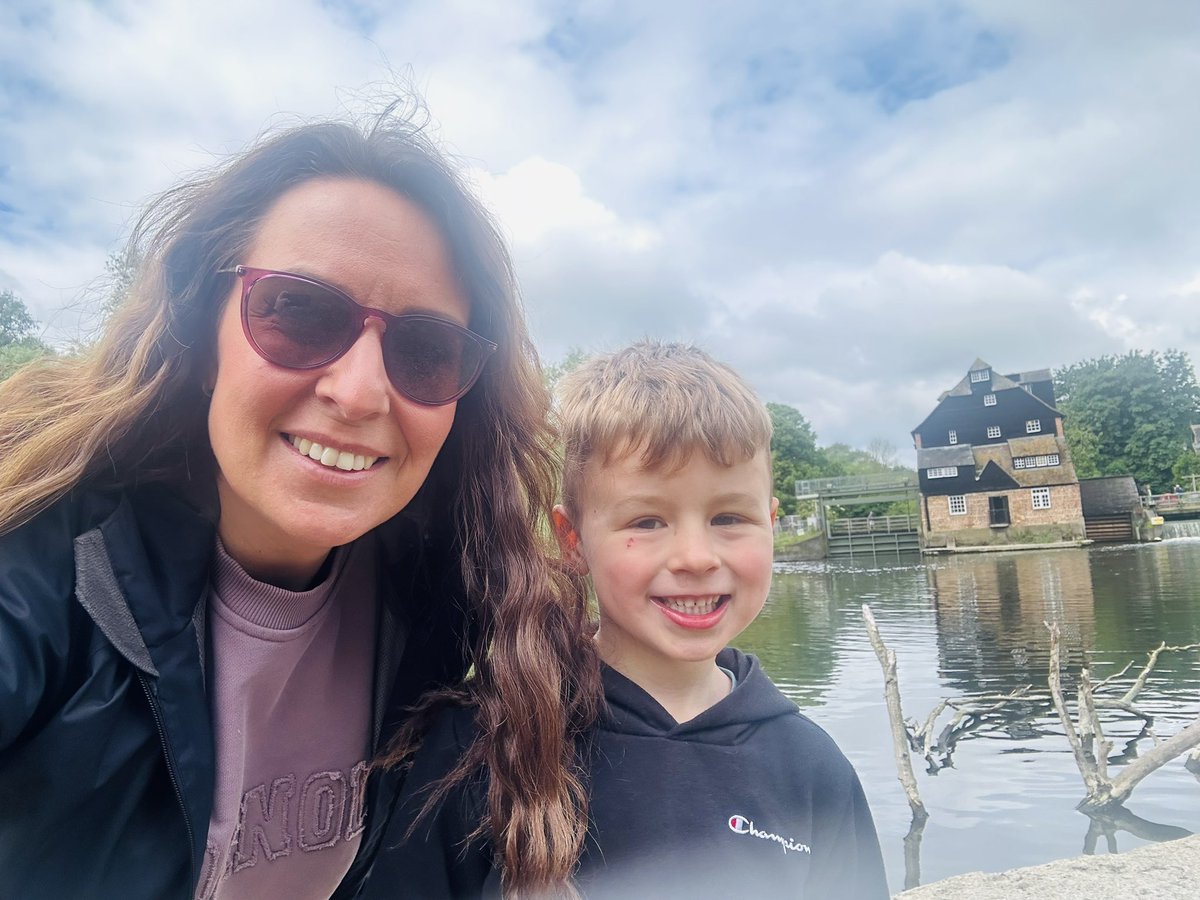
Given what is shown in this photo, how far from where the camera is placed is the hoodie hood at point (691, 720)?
159 centimetres

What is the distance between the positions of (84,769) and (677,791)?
1.01 metres

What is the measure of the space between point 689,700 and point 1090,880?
4566 millimetres

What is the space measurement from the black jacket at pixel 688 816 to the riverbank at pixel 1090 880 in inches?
142

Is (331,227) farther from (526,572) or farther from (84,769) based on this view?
(84,769)

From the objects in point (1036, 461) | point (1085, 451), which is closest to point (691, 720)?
point (1036, 461)

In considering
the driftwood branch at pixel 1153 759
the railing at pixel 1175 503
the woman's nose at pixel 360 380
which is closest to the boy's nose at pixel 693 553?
the woman's nose at pixel 360 380

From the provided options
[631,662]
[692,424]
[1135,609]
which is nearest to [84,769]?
[631,662]

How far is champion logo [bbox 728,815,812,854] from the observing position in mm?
1485

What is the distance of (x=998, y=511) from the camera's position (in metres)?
38.0

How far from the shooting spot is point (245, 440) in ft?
4.59

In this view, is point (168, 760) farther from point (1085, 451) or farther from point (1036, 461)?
point (1085, 451)

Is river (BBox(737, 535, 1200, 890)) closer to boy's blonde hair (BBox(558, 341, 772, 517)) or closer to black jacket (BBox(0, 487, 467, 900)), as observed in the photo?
boy's blonde hair (BBox(558, 341, 772, 517))

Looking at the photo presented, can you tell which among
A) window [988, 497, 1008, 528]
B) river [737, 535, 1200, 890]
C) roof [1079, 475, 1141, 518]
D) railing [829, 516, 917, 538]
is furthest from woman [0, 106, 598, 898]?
roof [1079, 475, 1141, 518]

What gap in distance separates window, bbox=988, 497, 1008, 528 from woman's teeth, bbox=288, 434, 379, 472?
1618 inches
